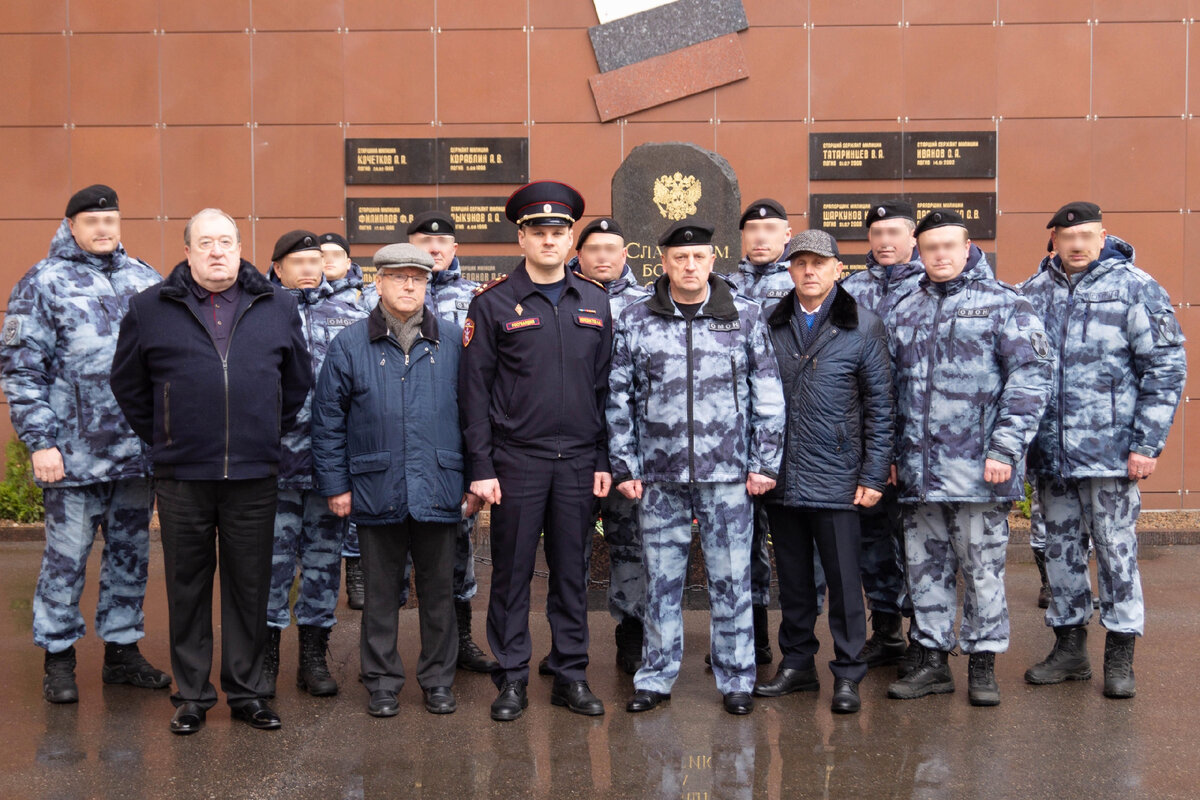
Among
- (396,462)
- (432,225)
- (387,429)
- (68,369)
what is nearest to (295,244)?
(432,225)

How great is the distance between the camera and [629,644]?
203 inches

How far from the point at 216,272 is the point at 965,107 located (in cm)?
694

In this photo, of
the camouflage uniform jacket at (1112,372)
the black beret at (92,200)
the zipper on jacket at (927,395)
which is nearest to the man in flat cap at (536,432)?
the zipper on jacket at (927,395)

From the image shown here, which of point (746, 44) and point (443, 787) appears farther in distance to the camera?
point (746, 44)

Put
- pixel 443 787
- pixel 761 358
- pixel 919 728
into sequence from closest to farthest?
pixel 443 787
pixel 919 728
pixel 761 358

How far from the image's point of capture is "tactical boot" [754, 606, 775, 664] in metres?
5.19

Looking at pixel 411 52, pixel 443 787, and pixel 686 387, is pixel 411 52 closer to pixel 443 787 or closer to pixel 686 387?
pixel 686 387

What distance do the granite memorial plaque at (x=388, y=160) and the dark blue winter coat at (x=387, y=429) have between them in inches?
199

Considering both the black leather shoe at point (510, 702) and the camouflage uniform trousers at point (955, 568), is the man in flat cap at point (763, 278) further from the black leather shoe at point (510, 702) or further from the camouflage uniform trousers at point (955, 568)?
the black leather shoe at point (510, 702)

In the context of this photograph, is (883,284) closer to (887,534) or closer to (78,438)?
(887,534)

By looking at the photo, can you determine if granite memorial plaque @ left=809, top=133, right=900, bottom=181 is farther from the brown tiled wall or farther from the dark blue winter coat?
the dark blue winter coat

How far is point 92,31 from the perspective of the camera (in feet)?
30.6

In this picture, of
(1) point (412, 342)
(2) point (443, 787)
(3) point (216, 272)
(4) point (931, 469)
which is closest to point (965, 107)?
(4) point (931, 469)

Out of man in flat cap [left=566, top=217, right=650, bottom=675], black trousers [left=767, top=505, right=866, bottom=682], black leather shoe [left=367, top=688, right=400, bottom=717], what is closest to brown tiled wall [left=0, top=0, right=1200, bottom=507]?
man in flat cap [left=566, top=217, right=650, bottom=675]
